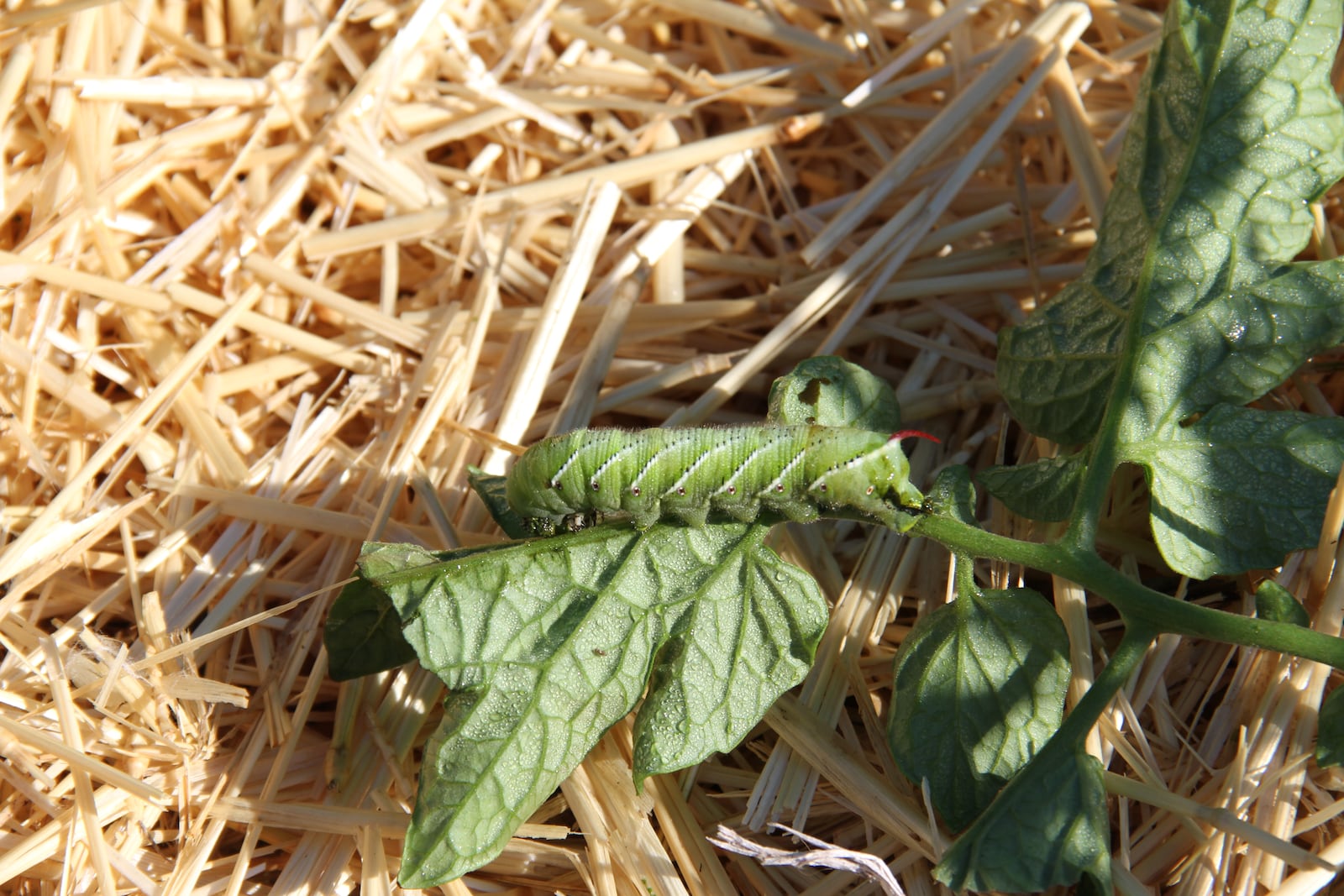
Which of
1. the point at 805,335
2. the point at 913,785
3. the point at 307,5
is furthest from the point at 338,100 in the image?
the point at 913,785

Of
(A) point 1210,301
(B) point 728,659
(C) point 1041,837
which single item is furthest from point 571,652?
(A) point 1210,301

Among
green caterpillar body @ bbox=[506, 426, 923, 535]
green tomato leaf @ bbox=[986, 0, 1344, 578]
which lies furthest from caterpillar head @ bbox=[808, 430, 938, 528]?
green tomato leaf @ bbox=[986, 0, 1344, 578]

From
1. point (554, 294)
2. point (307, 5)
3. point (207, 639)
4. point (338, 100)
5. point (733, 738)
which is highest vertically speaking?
point (307, 5)

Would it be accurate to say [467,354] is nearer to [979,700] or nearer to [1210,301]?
[979,700]

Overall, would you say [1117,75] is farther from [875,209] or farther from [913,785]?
[913,785]

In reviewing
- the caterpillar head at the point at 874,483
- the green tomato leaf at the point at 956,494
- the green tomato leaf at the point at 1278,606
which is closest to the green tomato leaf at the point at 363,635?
the caterpillar head at the point at 874,483

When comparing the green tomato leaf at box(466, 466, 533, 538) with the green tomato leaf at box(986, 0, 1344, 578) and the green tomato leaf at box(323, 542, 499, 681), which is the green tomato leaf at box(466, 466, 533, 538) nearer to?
the green tomato leaf at box(323, 542, 499, 681)

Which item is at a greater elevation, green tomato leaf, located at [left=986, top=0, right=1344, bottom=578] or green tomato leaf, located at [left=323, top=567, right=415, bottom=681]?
green tomato leaf, located at [left=986, top=0, right=1344, bottom=578]
